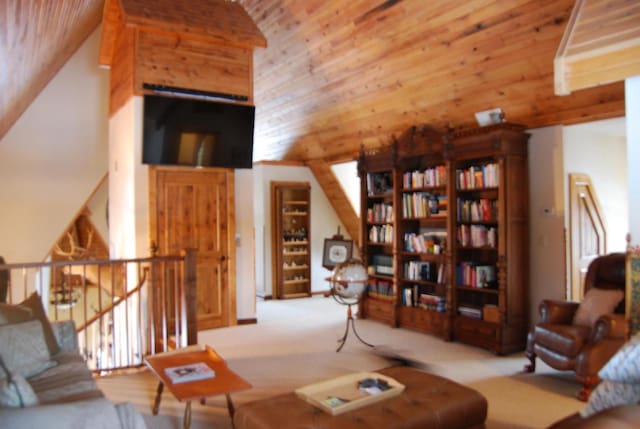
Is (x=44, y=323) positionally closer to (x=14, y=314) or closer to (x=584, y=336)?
(x=14, y=314)

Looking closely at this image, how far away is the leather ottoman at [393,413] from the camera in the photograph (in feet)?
8.07

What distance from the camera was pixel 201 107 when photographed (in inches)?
233

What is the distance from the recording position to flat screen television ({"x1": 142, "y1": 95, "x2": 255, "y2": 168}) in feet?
18.8

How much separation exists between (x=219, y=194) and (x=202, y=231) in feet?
1.69

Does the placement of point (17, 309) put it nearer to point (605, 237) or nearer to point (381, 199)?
point (381, 199)

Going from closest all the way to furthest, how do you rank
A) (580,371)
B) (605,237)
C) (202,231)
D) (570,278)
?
(580,371), (570,278), (605,237), (202,231)

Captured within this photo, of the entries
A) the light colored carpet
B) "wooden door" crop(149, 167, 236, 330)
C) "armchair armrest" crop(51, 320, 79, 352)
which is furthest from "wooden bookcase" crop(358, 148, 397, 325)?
"armchair armrest" crop(51, 320, 79, 352)

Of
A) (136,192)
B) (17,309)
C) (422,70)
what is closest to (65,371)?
(17,309)

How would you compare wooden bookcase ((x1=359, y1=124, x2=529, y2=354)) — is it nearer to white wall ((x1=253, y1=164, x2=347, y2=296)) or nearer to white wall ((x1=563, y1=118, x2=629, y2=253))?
white wall ((x1=563, y1=118, x2=629, y2=253))

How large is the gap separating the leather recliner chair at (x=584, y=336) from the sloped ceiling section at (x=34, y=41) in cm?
455

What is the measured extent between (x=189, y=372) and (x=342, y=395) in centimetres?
101

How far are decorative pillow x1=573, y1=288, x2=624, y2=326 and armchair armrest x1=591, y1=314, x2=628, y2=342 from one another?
18 cm

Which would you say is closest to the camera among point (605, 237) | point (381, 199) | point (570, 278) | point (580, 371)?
point (580, 371)

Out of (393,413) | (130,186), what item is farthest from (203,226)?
(393,413)
